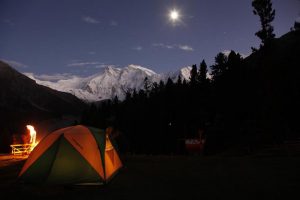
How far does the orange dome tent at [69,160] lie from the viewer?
992cm

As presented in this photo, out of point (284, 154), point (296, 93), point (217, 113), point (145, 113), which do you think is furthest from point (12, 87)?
point (284, 154)

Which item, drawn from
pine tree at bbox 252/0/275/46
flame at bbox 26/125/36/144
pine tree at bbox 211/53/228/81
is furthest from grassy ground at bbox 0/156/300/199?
pine tree at bbox 211/53/228/81

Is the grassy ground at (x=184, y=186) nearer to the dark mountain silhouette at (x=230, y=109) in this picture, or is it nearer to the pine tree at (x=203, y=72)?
the dark mountain silhouette at (x=230, y=109)

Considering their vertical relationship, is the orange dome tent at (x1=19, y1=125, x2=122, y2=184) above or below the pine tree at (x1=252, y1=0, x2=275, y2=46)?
below

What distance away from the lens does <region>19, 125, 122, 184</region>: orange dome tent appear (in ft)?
32.6

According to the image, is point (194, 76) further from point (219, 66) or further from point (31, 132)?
point (31, 132)

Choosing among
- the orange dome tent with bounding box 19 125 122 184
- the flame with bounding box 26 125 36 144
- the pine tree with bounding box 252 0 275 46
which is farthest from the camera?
the pine tree with bounding box 252 0 275 46

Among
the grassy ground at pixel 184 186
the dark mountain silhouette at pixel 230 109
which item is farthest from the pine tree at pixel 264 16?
the grassy ground at pixel 184 186

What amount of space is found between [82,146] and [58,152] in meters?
0.83

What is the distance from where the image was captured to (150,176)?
12.4m

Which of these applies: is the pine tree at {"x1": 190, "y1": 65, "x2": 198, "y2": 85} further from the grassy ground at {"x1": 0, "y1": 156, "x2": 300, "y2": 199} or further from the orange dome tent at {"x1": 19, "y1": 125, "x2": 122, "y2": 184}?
the orange dome tent at {"x1": 19, "y1": 125, "x2": 122, "y2": 184}

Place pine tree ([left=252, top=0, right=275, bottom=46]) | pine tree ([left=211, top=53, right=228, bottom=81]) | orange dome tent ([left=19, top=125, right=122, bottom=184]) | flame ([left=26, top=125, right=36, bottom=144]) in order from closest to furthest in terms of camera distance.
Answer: orange dome tent ([left=19, top=125, right=122, bottom=184])
flame ([left=26, top=125, right=36, bottom=144])
pine tree ([left=252, top=0, right=275, bottom=46])
pine tree ([left=211, top=53, right=228, bottom=81])

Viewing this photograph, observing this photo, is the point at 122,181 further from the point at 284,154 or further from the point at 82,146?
the point at 284,154

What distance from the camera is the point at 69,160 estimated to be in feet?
32.9
